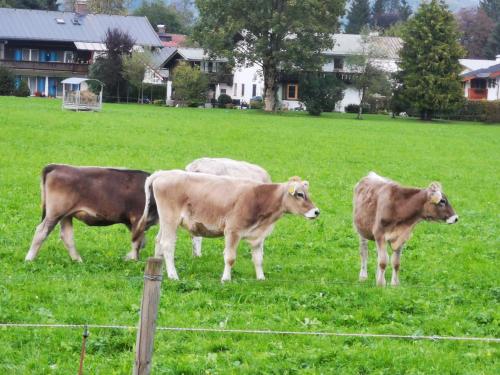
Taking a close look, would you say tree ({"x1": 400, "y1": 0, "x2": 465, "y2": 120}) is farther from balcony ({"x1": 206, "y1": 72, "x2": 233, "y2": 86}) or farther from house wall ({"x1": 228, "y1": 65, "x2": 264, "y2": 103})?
balcony ({"x1": 206, "y1": 72, "x2": 233, "y2": 86})

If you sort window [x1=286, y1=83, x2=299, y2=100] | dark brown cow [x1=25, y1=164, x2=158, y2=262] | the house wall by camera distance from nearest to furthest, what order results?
dark brown cow [x1=25, y1=164, x2=158, y2=262] < window [x1=286, y1=83, x2=299, y2=100] < the house wall

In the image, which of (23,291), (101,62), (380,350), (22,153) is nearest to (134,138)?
(22,153)

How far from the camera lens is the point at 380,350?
33.2ft

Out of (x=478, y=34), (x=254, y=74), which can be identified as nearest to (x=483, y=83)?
(x=254, y=74)

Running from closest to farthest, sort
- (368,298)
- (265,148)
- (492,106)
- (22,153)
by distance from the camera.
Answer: (368,298)
(22,153)
(265,148)
(492,106)

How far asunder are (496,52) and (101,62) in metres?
79.0

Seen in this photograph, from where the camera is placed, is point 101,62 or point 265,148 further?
point 101,62

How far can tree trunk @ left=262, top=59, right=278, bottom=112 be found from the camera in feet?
295

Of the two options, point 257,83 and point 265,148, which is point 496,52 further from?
point 265,148

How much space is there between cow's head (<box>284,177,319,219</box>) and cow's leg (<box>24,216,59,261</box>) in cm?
379

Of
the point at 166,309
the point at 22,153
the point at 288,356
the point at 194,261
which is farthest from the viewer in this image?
the point at 22,153

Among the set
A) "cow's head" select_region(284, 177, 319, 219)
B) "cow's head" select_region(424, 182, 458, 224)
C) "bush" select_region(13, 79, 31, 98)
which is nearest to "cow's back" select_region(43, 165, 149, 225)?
"cow's head" select_region(284, 177, 319, 219)

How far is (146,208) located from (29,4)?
130910 millimetres

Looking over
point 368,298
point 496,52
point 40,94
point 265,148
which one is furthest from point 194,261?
point 496,52
